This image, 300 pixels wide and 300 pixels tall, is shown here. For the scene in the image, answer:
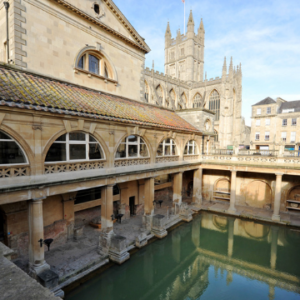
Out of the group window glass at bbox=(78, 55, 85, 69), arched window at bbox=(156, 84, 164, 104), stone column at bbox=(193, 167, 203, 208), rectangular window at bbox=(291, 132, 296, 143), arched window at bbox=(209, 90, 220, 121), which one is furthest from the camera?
arched window at bbox=(209, 90, 220, 121)

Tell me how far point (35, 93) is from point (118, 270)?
10.6 metres

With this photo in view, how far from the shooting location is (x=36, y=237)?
9.27m

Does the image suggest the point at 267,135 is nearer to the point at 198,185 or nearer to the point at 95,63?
the point at 198,185

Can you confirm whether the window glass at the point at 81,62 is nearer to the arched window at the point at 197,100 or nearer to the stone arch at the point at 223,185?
the stone arch at the point at 223,185

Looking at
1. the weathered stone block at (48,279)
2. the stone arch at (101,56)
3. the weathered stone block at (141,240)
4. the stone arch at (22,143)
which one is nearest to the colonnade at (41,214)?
the weathered stone block at (48,279)

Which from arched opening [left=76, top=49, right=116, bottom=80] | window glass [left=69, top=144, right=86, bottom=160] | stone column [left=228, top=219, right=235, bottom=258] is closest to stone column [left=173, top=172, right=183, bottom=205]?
stone column [left=228, top=219, right=235, bottom=258]

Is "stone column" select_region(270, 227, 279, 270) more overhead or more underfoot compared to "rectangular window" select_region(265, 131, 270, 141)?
more underfoot

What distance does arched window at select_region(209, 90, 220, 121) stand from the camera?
51438mm

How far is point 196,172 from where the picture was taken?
22.7 metres

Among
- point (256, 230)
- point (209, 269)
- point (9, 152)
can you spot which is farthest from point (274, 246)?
point (9, 152)

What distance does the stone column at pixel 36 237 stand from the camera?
913cm

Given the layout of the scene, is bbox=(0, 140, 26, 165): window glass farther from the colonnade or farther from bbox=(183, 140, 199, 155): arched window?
bbox=(183, 140, 199, 155): arched window

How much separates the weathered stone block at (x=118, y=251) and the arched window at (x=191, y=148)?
11.4 metres

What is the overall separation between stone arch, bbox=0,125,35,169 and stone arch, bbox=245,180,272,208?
71.5ft
